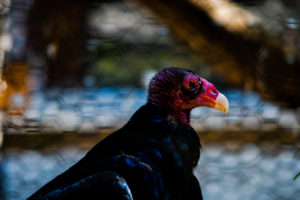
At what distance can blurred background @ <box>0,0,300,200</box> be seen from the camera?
122cm

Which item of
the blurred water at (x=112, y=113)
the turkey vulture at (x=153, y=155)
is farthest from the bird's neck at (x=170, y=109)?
the blurred water at (x=112, y=113)

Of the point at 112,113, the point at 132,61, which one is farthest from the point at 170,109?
the point at 132,61

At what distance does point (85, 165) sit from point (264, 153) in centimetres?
88

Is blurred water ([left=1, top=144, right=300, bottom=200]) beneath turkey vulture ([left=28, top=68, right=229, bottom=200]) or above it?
beneath

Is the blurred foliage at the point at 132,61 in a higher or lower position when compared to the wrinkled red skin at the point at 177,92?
lower

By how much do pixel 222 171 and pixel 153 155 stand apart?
2.55 feet

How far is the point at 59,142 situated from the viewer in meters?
1.29

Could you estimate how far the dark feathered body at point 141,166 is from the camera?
678 mm

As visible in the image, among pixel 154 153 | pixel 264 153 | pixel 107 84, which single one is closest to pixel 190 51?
pixel 107 84

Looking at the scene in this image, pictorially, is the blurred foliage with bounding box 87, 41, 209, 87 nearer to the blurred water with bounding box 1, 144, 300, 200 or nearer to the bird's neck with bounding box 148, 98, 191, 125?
the blurred water with bounding box 1, 144, 300, 200

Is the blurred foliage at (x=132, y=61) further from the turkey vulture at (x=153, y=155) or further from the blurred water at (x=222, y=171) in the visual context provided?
the turkey vulture at (x=153, y=155)

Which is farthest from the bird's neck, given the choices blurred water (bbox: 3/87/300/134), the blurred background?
blurred water (bbox: 3/87/300/134)

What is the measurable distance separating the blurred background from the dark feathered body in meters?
0.42

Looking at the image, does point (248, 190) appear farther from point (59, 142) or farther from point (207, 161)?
point (59, 142)
